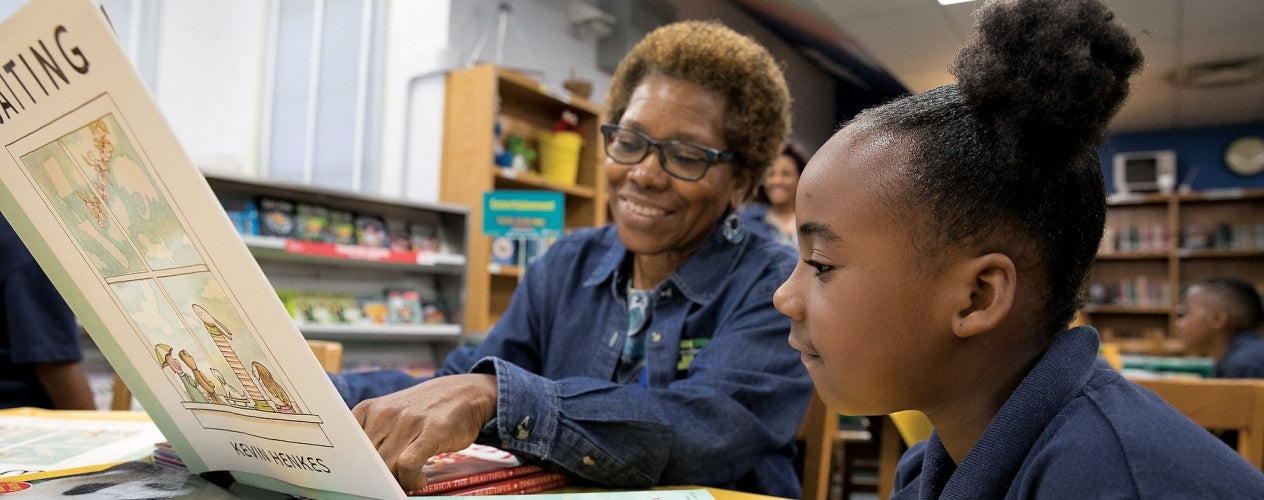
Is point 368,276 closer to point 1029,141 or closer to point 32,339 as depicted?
point 32,339

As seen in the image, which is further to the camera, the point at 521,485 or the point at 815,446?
the point at 815,446

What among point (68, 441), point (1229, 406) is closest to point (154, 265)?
point (68, 441)

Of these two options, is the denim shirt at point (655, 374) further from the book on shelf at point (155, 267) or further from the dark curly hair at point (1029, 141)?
the dark curly hair at point (1029, 141)

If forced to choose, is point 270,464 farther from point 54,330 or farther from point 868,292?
point 54,330

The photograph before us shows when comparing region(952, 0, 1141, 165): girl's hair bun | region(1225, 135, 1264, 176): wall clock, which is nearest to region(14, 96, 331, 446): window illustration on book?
region(952, 0, 1141, 165): girl's hair bun

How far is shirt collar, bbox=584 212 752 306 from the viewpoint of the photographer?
125cm

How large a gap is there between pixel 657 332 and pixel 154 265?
0.74 meters

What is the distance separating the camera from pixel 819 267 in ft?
2.40

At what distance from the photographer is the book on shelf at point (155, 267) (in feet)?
1.67

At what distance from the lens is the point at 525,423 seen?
84 centimetres

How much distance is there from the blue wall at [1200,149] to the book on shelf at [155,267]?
941 centimetres

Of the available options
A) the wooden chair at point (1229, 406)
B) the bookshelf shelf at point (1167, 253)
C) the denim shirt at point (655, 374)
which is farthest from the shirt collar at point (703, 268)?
the bookshelf shelf at point (1167, 253)

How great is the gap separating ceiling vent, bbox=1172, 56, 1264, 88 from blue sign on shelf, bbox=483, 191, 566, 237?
9.09 feet

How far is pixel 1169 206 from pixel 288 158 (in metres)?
7.84
